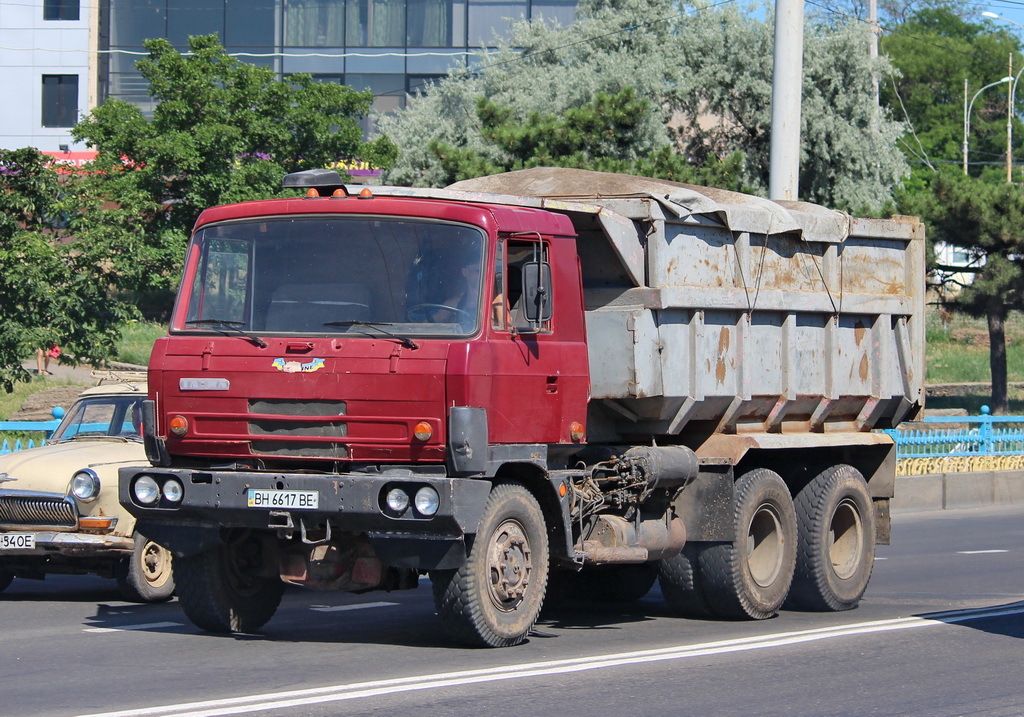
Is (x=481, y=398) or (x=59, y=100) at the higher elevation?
(x=59, y=100)

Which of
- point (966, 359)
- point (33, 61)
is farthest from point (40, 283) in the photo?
point (966, 359)

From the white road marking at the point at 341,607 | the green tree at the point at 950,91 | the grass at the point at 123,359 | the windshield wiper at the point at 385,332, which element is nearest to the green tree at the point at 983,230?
the grass at the point at 123,359

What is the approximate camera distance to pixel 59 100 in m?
50.7

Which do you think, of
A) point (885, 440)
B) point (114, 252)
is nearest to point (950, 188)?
point (114, 252)

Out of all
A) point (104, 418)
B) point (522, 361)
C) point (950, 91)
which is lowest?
point (104, 418)

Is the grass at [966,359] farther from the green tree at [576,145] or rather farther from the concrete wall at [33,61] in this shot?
the concrete wall at [33,61]

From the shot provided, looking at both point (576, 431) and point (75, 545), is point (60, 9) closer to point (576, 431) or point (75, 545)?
point (75, 545)

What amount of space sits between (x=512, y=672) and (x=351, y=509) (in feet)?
4.03

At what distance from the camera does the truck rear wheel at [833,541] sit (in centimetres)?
1101

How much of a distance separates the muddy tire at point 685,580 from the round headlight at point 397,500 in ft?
9.39

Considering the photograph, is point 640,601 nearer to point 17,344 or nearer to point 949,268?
point 17,344

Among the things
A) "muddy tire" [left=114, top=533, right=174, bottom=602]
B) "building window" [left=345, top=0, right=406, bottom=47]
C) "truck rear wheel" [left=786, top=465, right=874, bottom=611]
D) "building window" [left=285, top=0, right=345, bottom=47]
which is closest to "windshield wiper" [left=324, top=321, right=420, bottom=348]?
"muddy tire" [left=114, top=533, right=174, bottom=602]

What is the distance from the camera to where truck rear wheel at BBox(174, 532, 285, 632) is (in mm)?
8844

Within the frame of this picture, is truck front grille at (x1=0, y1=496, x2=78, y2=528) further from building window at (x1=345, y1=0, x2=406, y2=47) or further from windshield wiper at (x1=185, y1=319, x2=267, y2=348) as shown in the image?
building window at (x1=345, y1=0, x2=406, y2=47)
